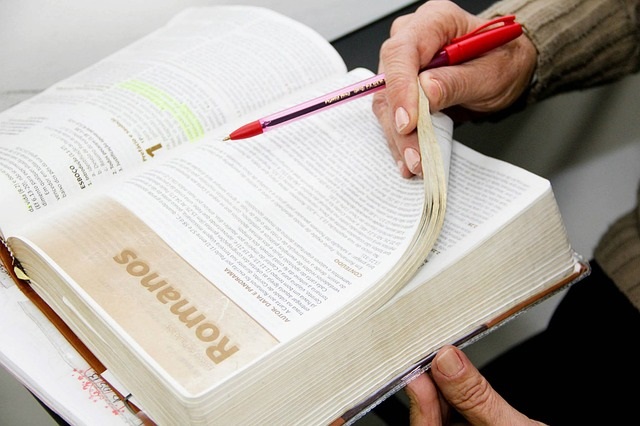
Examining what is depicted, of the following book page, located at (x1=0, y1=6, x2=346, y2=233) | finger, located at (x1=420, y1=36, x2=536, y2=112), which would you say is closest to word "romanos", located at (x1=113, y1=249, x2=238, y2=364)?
book page, located at (x1=0, y1=6, x2=346, y2=233)

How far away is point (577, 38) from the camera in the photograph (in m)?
0.63

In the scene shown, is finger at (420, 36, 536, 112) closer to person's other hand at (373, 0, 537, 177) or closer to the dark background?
person's other hand at (373, 0, 537, 177)

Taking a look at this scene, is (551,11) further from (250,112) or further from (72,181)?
(72,181)

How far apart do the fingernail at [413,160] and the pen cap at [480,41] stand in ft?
0.37

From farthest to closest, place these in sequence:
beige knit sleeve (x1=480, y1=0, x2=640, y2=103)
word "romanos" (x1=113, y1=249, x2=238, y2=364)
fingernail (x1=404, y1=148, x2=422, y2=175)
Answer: beige knit sleeve (x1=480, y1=0, x2=640, y2=103)
fingernail (x1=404, y1=148, x2=422, y2=175)
word "romanos" (x1=113, y1=249, x2=238, y2=364)

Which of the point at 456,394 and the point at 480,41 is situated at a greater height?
the point at 480,41

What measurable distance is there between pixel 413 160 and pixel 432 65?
109 mm

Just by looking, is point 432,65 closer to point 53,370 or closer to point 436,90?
point 436,90

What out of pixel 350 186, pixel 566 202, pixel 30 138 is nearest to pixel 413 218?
pixel 350 186

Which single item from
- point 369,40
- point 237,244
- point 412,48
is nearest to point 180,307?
point 237,244

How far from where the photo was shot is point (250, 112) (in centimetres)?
54

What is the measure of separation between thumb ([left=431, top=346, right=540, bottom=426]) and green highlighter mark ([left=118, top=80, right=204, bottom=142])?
26 centimetres

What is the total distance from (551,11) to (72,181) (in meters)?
0.45

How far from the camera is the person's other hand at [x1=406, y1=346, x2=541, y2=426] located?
15.8 inches
